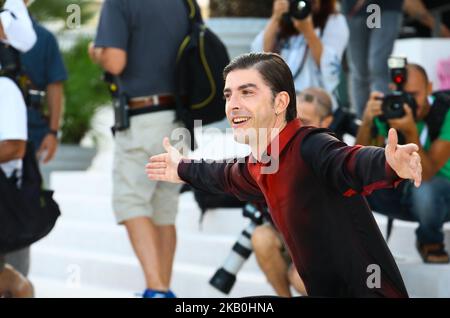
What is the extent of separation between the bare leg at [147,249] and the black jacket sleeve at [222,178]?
190 centimetres

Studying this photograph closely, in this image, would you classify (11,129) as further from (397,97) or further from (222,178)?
(397,97)

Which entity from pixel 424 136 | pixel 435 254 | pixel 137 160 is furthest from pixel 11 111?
pixel 435 254

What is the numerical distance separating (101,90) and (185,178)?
309 inches

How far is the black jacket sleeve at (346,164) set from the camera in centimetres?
257

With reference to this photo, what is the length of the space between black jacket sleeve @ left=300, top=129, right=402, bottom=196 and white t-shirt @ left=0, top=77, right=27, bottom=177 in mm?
1965

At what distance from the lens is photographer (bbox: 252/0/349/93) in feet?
18.2

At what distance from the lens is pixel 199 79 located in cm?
511

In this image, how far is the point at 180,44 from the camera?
518cm

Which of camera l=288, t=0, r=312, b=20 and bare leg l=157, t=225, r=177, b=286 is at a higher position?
camera l=288, t=0, r=312, b=20

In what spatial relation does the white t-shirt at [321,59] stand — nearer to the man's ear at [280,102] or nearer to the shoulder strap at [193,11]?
the shoulder strap at [193,11]

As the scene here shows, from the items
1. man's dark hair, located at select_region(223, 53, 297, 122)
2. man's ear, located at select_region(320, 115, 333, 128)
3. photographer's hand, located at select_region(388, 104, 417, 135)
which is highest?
man's dark hair, located at select_region(223, 53, 297, 122)

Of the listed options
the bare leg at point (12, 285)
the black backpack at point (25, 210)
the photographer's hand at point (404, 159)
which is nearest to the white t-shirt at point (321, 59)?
the black backpack at point (25, 210)

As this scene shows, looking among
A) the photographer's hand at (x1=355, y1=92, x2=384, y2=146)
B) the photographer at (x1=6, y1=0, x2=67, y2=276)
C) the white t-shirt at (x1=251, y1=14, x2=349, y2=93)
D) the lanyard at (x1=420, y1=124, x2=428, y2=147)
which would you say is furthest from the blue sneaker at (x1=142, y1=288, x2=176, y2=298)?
the photographer at (x1=6, y1=0, x2=67, y2=276)

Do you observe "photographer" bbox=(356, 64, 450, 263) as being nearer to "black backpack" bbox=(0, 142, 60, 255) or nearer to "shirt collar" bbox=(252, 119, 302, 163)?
"black backpack" bbox=(0, 142, 60, 255)
